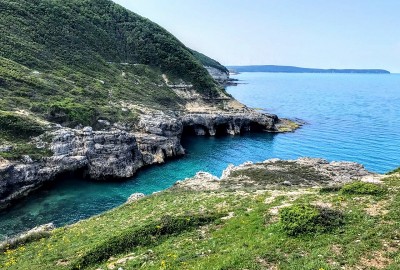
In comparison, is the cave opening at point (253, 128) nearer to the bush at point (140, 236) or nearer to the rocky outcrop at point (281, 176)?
the rocky outcrop at point (281, 176)

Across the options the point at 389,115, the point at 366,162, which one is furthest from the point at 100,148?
the point at 389,115

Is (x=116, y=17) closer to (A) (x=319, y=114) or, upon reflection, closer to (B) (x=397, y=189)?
(A) (x=319, y=114)

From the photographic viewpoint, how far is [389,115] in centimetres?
14338

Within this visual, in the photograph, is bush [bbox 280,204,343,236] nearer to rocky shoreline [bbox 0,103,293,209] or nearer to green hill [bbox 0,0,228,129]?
rocky shoreline [bbox 0,103,293,209]

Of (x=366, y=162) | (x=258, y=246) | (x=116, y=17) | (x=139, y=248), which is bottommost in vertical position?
(x=366, y=162)

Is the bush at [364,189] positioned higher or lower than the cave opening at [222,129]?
higher

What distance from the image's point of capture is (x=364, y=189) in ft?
87.4

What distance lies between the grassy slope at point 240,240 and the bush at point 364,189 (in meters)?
0.09

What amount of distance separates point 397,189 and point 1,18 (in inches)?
4669

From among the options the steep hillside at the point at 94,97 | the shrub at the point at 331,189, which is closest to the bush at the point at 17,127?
the steep hillside at the point at 94,97

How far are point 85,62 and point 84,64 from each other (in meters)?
1.44

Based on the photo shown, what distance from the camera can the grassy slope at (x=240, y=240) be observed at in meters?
17.7

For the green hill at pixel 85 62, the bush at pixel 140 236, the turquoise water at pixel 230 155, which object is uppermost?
the green hill at pixel 85 62

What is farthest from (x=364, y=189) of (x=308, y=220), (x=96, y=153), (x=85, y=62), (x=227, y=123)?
(x=85, y=62)
